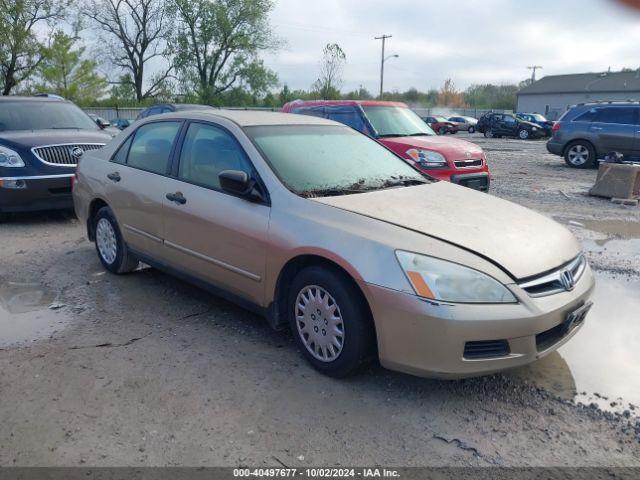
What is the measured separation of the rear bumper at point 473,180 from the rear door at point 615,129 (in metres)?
7.84

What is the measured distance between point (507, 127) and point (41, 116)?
2977 centimetres

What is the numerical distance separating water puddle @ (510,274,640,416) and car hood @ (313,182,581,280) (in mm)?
746

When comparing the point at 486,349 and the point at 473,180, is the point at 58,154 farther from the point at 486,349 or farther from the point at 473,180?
the point at 486,349

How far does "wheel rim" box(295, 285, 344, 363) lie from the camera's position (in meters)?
3.27

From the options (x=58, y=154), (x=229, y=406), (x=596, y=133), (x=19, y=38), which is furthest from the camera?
(x=19, y=38)

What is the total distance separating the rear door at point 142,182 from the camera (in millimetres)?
4555

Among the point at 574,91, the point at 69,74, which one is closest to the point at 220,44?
the point at 69,74

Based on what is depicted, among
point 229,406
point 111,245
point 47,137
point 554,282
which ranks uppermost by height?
point 47,137

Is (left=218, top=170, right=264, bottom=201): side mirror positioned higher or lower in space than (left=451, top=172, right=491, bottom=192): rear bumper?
higher

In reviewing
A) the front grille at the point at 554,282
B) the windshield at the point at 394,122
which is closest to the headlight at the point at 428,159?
the windshield at the point at 394,122

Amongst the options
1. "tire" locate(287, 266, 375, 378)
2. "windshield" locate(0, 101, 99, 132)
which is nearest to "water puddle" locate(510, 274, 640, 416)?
"tire" locate(287, 266, 375, 378)

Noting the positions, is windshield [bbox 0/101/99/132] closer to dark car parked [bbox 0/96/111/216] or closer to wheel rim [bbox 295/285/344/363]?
dark car parked [bbox 0/96/111/216]

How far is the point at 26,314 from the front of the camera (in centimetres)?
445

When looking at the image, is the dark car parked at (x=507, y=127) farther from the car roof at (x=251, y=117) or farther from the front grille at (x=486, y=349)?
the front grille at (x=486, y=349)
